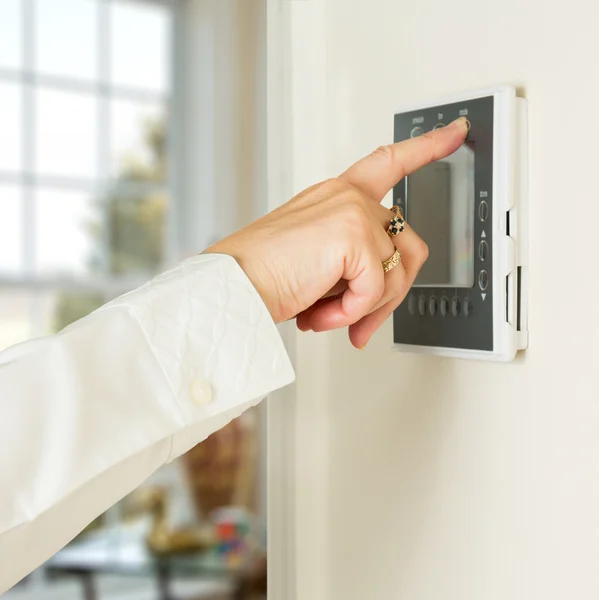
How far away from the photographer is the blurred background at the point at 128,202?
2.84 meters

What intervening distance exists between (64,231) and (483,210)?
2662mm

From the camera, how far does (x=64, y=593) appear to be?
2.96 meters

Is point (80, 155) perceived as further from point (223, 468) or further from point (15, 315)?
point (223, 468)

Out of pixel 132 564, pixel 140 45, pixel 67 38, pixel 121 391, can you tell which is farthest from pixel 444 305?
pixel 140 45

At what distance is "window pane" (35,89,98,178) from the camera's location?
9.67 feet

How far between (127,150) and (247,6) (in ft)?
2.54

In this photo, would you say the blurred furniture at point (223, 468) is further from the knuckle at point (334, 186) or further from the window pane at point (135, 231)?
the knuckle at point (334, 186)

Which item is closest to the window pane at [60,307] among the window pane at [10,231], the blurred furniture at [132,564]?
the window pane at [10,231]

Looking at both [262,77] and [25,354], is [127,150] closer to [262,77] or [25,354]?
[262,77]

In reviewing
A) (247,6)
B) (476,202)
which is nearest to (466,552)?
(476,202)

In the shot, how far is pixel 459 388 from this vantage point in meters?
0.60

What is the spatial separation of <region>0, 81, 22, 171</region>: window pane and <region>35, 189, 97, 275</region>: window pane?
146 mm

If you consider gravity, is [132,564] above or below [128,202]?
below

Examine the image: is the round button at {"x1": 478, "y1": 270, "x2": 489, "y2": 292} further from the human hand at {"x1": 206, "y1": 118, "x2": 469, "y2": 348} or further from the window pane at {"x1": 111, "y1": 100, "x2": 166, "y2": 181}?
the window pane at {"x1": 111, "y1": 100, "x2": 166, "y2": 181}
